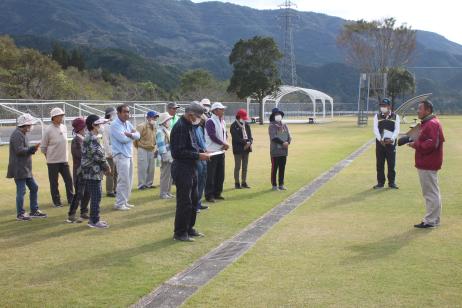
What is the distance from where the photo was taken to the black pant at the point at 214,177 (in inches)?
393

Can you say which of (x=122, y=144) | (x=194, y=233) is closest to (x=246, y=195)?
(x=122, y=144)

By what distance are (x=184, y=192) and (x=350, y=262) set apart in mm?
2347

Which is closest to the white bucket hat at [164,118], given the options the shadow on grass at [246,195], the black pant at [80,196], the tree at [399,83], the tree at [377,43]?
the shadow on grass at [246,195]

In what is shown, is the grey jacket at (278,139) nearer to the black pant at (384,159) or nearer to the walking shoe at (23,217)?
the black pant at (384,159)

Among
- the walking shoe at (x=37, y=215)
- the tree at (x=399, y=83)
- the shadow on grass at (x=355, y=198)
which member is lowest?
the shadow on grass at (x=355, y=198)

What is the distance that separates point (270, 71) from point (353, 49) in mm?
15067

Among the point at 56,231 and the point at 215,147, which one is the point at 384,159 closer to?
the point at 215,147

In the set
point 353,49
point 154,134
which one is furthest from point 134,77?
point 154,134

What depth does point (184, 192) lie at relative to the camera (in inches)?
272

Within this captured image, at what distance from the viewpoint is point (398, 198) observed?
10117 mm

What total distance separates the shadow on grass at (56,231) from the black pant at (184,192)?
1256mm

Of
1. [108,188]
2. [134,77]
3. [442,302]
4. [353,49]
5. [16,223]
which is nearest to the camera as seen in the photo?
[442,302]

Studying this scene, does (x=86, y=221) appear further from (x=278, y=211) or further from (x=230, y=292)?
(x=230, y=292)

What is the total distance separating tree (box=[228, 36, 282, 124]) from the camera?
50.1m
